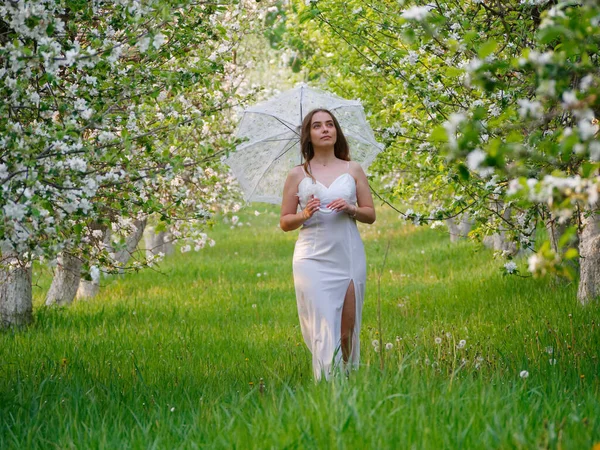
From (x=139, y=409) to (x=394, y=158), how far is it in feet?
15.9

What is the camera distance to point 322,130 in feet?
21.4

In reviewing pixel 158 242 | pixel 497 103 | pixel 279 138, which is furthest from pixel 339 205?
pixel 158 242

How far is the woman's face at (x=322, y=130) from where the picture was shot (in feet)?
21.3

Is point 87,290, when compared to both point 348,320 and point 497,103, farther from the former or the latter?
point 497,103

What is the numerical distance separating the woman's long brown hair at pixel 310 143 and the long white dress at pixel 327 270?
0.30 metres

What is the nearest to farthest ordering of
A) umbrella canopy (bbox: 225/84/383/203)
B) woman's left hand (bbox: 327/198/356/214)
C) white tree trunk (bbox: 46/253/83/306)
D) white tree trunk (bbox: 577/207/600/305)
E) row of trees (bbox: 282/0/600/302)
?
row of trees (bbox: 282/0/600/302) → woman's left hand (bbox: 327/198/356/214) → umbrella canopy (bbox: 225/84/383/203) → white tree trunk (bbox: 577/207/600/305) → white tree trunk (bbox: 46/253/83/306)

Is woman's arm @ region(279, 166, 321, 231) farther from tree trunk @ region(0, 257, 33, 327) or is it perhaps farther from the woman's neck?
tree trunk @ region(0, 257, 33, 327)

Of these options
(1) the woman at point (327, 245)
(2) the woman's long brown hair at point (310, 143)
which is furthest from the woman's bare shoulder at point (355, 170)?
(2) the woman's long brown hair at point (310, 143)

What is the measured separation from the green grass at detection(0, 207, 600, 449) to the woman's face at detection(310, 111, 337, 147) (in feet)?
5.39

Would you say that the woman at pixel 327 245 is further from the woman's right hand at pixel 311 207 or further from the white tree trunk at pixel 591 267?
the white tree trunk at pixel 591 267

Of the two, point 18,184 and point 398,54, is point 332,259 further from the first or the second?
point 18,184

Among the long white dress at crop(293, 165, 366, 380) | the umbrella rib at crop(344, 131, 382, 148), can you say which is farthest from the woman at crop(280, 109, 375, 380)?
the umbrella rib at crop(344, 131, 382, 148)

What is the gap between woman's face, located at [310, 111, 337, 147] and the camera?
256 inches

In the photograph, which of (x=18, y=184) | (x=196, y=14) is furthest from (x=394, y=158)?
(x=18, y=184)
